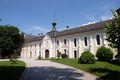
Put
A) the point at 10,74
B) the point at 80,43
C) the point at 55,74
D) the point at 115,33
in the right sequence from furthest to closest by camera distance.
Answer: the point at 80,43, the point at 55,74, the point at 115,33, the point at 10,74

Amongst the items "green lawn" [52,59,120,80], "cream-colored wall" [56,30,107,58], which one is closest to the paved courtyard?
"green lawn" [52,59,120,80]

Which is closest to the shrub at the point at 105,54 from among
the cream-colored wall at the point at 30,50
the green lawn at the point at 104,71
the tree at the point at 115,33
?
the green lawn at the point at 104,71

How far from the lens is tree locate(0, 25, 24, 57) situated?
49.6 m

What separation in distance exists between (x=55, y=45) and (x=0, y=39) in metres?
15.9

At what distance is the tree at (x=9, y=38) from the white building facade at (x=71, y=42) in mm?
7076

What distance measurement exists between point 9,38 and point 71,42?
1875cm

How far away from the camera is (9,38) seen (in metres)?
50.2

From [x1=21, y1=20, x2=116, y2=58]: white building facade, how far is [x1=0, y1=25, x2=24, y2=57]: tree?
279 inches

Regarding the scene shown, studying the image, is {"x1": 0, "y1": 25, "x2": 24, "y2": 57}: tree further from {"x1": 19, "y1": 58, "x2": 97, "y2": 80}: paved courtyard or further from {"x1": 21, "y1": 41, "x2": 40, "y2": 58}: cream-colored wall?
{"x1": 19, "y1": 58, "x2": 97, "y2": 80}: paved courtyard

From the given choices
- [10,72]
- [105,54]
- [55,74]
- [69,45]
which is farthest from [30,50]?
[55,74]

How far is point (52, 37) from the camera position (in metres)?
51.3

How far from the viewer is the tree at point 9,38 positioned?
49.6m

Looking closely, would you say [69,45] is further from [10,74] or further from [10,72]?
[10,74]

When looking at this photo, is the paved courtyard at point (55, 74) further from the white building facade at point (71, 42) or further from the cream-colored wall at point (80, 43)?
the cream-colored wall at point (80, 43)
